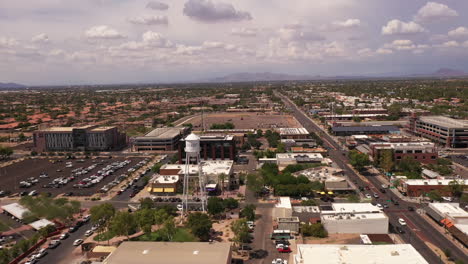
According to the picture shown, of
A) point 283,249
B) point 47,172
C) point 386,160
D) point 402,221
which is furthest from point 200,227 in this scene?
point 47,172

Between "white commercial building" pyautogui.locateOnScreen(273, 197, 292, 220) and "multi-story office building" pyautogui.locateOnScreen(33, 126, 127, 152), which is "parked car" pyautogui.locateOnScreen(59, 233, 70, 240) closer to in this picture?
"white commercial building" pyautogui.locateOnScreen(273, 197, 292, 220)

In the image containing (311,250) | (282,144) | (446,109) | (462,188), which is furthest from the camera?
(446,109)

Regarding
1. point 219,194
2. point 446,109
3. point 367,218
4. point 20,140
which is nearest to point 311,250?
point 367,218

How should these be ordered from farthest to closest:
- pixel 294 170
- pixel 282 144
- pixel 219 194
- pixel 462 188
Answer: pixel 282 144, pixel 294 170, pixel 219 194, pixel 462 188

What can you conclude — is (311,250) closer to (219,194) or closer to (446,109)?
(219,194)

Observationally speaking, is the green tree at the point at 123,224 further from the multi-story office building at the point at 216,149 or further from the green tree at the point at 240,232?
the multi-story office building at the point at 216,149

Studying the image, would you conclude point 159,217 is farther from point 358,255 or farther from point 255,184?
point 358,255

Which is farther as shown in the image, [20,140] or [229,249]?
[20,140]
